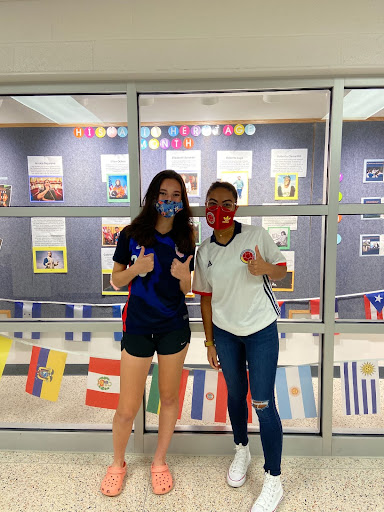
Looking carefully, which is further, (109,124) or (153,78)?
(109,124)

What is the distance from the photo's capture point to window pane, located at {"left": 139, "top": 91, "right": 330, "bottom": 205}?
2.03 m

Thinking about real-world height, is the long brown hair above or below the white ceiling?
below

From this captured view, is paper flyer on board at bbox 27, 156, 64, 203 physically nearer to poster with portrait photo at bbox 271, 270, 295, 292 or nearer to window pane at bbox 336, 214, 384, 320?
poster with portrait photo at bbox 271, 270, 295, 292

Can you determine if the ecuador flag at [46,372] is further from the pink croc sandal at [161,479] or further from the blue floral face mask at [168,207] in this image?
the blue floral face mask at [168,207]

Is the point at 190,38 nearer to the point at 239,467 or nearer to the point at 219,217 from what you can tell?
the point at 219,217

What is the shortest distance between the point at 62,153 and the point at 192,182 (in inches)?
31.1

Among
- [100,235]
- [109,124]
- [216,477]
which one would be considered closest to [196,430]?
[216,477]

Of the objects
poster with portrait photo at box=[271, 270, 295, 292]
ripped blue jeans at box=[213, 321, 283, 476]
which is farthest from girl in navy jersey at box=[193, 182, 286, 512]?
poster with portrait photo at box=[271, 270, 295, 292]

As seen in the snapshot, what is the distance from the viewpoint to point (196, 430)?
7.00 ft

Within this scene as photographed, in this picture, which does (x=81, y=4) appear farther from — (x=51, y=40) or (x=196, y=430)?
(x=196, y=430)

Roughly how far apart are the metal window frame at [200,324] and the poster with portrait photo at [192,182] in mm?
154

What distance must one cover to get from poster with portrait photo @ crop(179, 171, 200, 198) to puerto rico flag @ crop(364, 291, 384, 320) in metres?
1.20

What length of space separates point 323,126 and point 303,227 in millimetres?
577

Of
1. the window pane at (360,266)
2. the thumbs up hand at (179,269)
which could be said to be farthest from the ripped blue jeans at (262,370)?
the window pane at (360,266)
